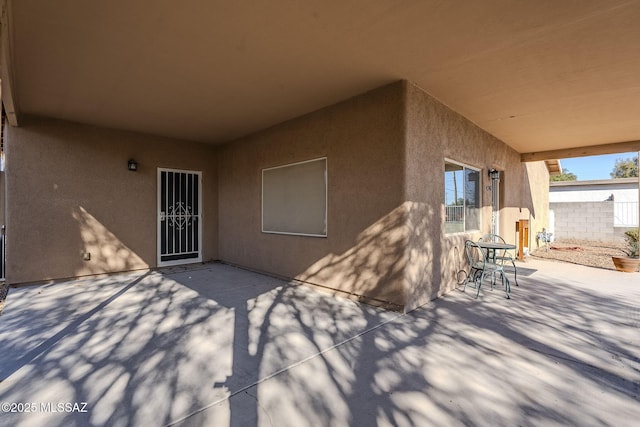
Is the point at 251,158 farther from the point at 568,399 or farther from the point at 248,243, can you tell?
the point at 568,399

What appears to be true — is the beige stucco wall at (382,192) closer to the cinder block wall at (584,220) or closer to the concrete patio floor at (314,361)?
the concrete patio floor at (314,361)

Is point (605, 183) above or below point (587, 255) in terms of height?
above

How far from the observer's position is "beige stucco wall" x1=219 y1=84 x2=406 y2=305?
3.71 meters

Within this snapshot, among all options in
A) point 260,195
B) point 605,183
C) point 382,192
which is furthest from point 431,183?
point 605,183

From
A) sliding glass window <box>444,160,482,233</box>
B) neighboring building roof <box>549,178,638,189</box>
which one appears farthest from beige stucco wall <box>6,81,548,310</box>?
neighboring building roof <box>549,178,638,189</box>

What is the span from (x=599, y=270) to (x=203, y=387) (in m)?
7.86

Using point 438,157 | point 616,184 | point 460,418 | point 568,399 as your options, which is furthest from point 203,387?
point 616,184

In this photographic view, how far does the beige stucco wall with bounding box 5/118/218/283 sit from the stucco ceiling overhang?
2.00 ft

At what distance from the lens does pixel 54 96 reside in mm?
4117

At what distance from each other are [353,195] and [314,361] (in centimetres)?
233

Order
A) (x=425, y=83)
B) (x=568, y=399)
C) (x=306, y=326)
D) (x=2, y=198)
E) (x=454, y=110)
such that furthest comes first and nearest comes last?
1. (x=2, y=198)
2. (x=454, y=110)
3. (x=425, y=83)
4. (x=306, y=326)
5. (x=568, y=399)

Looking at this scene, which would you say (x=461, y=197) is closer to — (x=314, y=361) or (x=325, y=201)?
(x=325, y=201)

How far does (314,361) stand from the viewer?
243 centimetres

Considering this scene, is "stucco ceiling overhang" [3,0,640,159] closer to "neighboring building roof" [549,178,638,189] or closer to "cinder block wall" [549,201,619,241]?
"cinder block wall" [549,201,619,241]
